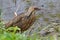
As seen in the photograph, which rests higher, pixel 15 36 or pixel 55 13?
pixel 15 36

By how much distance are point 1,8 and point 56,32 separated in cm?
213

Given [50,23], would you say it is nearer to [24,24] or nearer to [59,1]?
[24,24]

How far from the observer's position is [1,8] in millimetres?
6781

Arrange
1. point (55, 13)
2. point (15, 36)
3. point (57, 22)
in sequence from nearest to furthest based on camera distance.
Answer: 1. point (15, 36)
2. point (57, 22)
3. point (55, 13)

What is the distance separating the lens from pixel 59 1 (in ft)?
23.6

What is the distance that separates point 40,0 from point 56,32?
2275 mm

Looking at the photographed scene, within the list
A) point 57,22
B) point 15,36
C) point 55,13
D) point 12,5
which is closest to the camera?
point 15,36

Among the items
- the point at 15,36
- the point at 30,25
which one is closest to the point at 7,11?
the point at 30,25

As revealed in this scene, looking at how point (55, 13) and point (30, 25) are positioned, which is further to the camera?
point (55, 13)

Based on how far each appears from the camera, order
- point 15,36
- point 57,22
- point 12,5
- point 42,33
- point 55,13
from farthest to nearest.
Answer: point 12,5 → point 55,13 → point 57,22 → point 42,33 → point 15,36

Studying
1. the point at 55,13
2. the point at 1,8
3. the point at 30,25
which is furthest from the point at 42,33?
the point at 1,8

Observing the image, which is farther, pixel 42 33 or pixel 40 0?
pixel 40 0

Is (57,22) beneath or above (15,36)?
beneath

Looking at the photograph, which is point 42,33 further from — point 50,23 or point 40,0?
point 40,0
